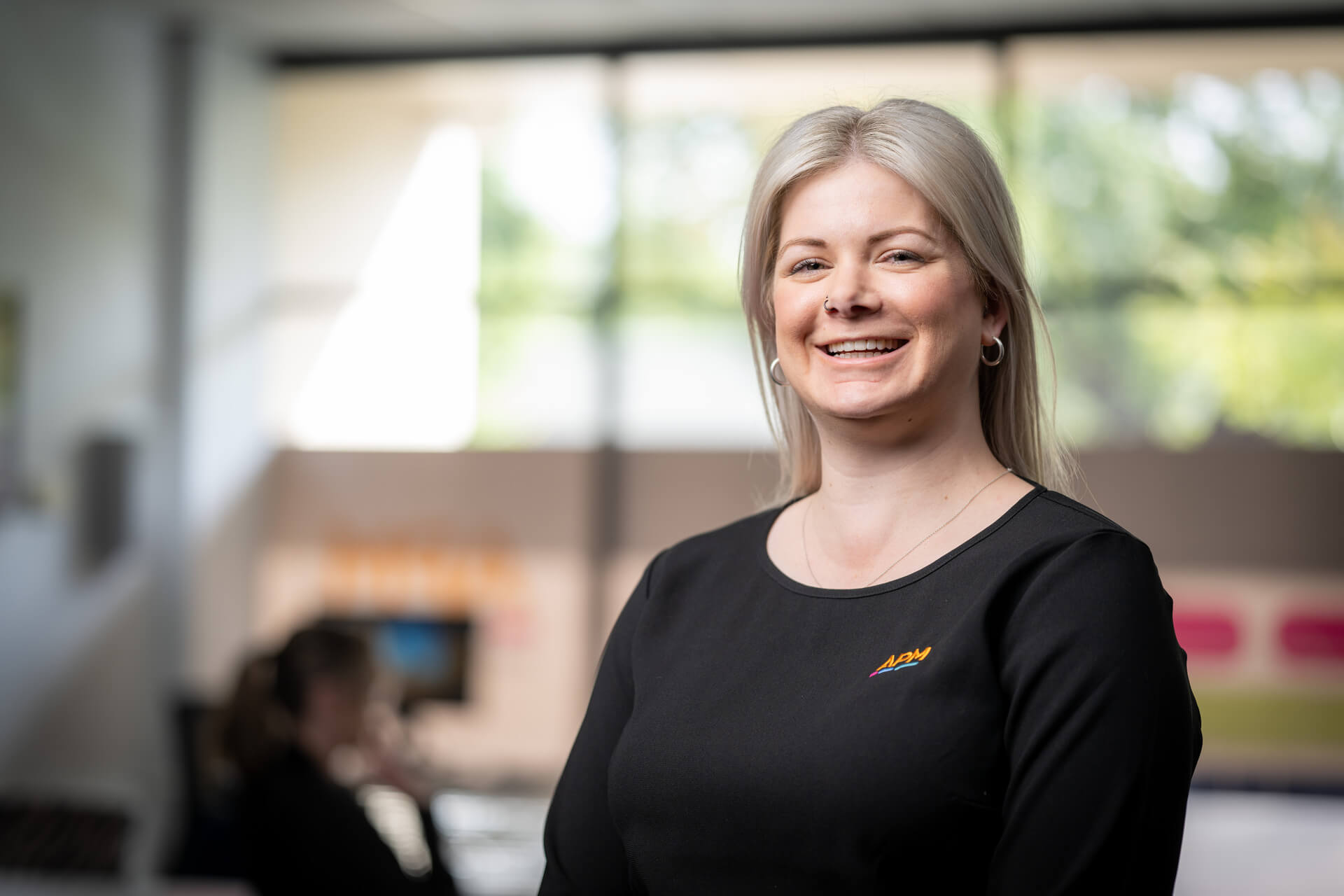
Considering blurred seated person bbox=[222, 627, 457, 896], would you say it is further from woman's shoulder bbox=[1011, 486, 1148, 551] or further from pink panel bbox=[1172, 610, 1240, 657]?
pink panel bbox=[1172, 610, 1240, 657]

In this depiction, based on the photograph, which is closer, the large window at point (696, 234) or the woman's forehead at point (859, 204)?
the woman's forehead at point (859, 204)

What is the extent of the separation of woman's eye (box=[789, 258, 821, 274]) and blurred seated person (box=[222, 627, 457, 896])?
6.92 ft

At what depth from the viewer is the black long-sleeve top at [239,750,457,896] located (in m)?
2.82

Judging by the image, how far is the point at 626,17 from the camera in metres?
5.52

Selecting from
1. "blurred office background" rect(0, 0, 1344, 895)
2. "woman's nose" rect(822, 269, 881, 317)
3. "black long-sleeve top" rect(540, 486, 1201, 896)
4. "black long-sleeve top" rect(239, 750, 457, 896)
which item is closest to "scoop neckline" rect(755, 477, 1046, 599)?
"black long-sleeve top" rect(540, 486, 1201, 896)

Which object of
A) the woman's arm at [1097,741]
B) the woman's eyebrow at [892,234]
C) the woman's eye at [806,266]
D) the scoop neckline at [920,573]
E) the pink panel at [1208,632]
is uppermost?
the woman's eyebrow at [892,234]

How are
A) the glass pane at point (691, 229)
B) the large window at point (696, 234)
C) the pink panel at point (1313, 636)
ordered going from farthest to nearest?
the glass pane at point (691, 229), the large window at point (696, 234), the pink panel at point (1313, 636)

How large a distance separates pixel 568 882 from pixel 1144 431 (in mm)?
4687

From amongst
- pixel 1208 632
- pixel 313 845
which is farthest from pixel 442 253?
pixel 1208 632

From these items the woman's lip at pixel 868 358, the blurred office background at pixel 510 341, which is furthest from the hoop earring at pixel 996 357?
the blurred office background at pixel 510 341

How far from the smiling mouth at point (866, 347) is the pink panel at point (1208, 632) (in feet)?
15.1

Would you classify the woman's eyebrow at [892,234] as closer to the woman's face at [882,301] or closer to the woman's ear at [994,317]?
the woman's face at [882,301]

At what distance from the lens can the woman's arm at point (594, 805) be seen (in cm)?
124

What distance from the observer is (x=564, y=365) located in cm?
585
